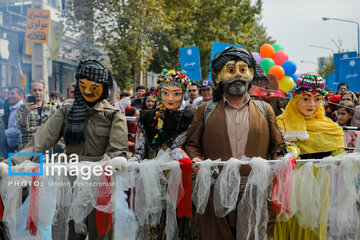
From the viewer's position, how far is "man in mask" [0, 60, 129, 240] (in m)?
3.49

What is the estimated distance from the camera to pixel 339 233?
3010 mm

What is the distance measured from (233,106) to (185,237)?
1.26 meters

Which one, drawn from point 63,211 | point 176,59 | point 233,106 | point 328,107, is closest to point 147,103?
point 328,107

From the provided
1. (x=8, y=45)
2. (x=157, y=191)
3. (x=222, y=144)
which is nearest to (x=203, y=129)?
(x=222, y=144)

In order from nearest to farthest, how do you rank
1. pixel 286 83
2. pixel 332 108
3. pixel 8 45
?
pixel 332 108
pixel 286 83
pixel 8 45

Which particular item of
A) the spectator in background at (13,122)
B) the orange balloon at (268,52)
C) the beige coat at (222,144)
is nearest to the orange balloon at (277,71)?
the orange balloon at (268,52)

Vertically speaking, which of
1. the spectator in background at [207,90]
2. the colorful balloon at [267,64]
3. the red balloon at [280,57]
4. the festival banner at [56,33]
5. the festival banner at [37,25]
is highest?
the festival banner at [56,33]

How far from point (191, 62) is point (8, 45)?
7.21m

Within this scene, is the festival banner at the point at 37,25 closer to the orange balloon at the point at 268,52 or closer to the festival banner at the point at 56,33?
the festival banner at the point at 56,33

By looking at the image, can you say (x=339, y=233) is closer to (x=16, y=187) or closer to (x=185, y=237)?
(x=185, y=237)

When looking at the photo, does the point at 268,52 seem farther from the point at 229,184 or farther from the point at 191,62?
the point at 229,184

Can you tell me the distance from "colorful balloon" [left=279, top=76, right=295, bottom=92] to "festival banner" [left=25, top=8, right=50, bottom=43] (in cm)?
528

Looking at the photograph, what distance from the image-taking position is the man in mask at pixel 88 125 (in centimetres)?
349

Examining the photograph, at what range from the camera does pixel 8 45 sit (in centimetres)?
1309
